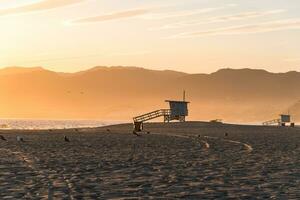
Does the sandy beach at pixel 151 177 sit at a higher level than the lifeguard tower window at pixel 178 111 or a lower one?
lower

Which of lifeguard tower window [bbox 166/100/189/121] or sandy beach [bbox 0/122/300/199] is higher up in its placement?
lifeguard tower window [bbox 166/100/189/121]

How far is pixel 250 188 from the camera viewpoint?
15133 millimetres

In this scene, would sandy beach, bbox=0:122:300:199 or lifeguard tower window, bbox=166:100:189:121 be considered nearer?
sandy beach, bbox=0:122:300:199

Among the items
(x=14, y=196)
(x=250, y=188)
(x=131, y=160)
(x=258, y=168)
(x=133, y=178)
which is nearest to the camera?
(x=14, y=196)

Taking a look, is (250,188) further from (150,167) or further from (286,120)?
(286,120)

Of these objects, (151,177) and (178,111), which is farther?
(178,111)

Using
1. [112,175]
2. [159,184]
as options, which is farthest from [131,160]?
[159,184]

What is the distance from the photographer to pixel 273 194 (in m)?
Result: 14.1

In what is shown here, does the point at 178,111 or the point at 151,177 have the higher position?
the point at 178,111

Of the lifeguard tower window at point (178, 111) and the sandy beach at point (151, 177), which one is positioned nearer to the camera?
the sandy beach at point (151, 177)

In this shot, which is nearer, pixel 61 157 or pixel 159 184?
pixel 159 184

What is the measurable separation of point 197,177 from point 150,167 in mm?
3599

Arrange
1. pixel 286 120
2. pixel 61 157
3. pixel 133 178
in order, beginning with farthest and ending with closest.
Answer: pixel 286 120
pixel 61 157
pixel 133 178

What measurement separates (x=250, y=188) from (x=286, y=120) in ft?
401
